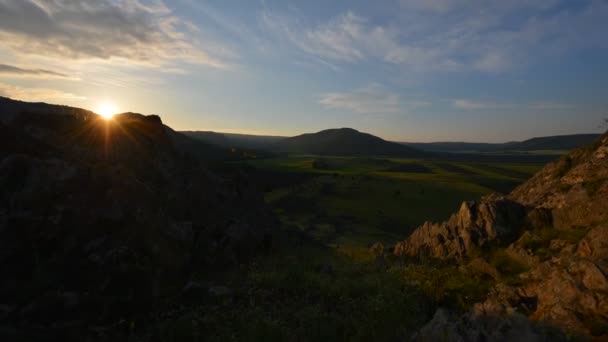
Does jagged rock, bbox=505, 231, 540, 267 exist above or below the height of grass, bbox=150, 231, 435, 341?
above

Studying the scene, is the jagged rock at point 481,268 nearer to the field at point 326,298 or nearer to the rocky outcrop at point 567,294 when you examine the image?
the field at point 326,298

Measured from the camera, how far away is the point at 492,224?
14.7 m

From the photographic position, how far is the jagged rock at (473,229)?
1447 cm

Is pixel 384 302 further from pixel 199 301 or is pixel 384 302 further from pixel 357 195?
pixel 357 195

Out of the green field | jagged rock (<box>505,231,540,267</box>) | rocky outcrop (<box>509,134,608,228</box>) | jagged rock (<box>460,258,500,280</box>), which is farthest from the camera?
the green field

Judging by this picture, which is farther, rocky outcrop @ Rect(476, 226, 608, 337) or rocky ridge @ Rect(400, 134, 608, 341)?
rocky ridge @ Rect(400, 134, 608, 341)

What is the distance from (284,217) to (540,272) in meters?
A: 35.8

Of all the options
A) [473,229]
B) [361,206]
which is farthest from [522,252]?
[361,206]

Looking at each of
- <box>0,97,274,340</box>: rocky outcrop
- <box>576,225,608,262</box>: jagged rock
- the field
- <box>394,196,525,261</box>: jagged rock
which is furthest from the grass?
<box>576,225,608,262</box>: jagged rock

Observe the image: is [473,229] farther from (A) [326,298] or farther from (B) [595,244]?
(A) [326,298]

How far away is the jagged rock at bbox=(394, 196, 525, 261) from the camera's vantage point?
1447cm

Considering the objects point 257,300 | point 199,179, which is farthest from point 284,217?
point 257,300

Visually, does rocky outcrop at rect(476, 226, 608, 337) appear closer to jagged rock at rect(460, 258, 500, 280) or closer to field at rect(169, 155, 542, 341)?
field at rect(169, 155, 542, 341)

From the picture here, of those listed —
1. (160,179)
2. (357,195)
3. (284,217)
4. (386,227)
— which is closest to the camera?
(160,179)
